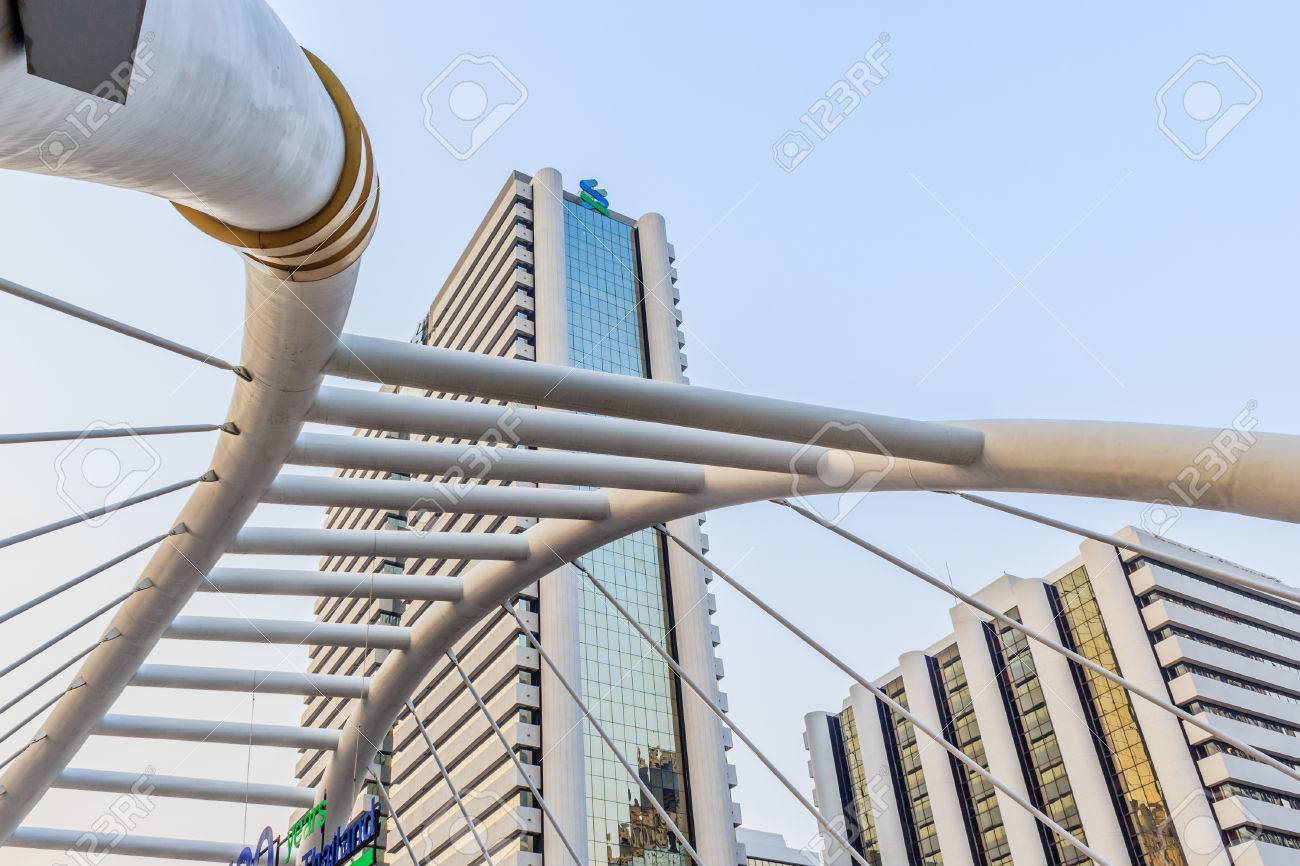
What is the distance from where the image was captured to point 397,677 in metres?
18.4

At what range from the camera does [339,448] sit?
37.0ft

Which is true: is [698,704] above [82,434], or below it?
above

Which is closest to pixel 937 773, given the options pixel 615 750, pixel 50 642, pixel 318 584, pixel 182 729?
pixel 615 750

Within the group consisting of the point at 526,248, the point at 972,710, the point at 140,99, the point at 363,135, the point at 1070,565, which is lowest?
the point at 140,99

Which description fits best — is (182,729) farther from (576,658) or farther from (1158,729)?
(1158,729)

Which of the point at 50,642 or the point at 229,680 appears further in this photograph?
the point at 229,680

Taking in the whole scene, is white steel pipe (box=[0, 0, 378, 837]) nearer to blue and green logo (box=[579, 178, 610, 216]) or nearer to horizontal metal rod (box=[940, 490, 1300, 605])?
horizontal metal rod (box=[940, 490, 1300, 605])

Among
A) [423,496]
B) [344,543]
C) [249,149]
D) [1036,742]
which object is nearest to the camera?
[249,149]

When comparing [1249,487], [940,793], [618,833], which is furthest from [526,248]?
[1249,487]

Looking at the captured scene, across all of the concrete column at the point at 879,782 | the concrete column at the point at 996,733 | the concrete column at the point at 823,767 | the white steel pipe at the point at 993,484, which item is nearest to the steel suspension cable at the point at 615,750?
the white steel pipe at the point at 993,484

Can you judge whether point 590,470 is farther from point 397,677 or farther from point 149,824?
point 149,824

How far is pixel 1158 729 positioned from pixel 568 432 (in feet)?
214

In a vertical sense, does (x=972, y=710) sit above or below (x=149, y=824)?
above

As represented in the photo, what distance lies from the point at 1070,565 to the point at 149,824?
6649 centimetres
